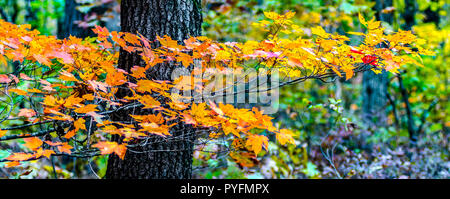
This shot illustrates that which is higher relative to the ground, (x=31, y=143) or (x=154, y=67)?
(x=154, y=67)

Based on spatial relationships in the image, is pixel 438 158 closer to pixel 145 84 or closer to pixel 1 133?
pixel 145 84

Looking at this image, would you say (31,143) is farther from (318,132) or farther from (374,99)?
(374,99)

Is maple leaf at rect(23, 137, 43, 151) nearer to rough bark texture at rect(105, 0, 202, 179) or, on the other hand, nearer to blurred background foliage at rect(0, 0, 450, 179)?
rough bark texture at rect(105, 0, 202, 179)

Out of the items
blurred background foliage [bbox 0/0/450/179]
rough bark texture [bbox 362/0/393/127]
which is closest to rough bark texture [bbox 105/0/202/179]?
blurred background foliage [bbox 0/0/450/179]

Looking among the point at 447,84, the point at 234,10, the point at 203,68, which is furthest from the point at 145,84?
the point at 447,84

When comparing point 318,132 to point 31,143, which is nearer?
point 31,143

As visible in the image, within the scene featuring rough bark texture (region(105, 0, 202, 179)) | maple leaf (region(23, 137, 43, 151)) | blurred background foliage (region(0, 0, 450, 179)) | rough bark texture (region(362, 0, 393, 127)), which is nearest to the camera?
maple leaf (region(23, 137, 43, 151))

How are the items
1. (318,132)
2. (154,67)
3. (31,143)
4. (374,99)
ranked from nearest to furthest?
(31,143) → (154,67) → (374,99) → (318,132)

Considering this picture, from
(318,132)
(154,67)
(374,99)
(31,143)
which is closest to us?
(31,143)

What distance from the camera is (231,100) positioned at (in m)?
2.54

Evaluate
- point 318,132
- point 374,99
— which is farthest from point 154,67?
point 374,99

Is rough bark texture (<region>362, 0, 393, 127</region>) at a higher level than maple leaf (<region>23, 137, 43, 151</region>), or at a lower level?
higher

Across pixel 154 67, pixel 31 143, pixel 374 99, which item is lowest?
pixel 31 143
